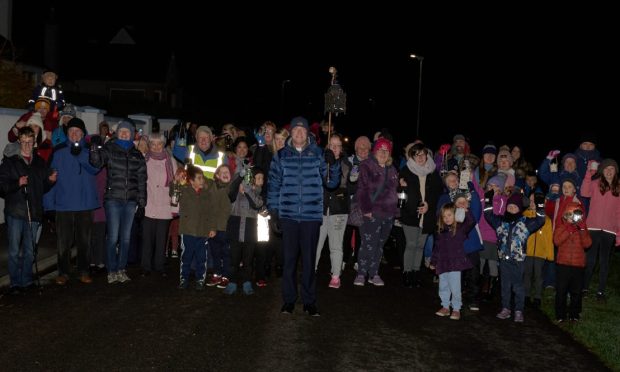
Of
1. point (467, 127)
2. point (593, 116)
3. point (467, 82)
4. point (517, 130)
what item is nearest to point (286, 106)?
point (467, 82)

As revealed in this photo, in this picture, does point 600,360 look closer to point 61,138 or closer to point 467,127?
point 61,138

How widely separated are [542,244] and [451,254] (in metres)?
1.53

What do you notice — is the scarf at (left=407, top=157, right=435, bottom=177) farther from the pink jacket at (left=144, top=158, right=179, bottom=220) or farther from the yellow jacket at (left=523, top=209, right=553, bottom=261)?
the pink jacket at (left=144, top=158, right=179, bottom=220)

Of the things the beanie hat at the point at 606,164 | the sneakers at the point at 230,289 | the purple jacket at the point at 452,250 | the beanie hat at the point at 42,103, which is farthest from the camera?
the beanie hat at the point at 42,103

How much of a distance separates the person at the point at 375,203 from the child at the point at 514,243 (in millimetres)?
1926

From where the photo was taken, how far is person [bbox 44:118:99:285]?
9.44 metres

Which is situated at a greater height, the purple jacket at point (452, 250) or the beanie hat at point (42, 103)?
the beanie hat at point (42, 103)

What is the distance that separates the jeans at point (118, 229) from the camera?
9.64 metres

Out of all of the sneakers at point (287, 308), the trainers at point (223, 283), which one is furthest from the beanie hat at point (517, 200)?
the trainers at point (223, 283)

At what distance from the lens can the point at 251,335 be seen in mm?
7215

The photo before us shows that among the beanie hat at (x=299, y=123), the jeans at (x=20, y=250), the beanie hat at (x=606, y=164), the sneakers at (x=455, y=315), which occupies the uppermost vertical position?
the beanie hat at (x=299, y=123)

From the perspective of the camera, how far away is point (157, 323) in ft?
24.6

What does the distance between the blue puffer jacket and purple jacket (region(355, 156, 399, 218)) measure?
198 cm

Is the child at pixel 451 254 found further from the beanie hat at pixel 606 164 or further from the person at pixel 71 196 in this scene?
the person at pixel 71 196
